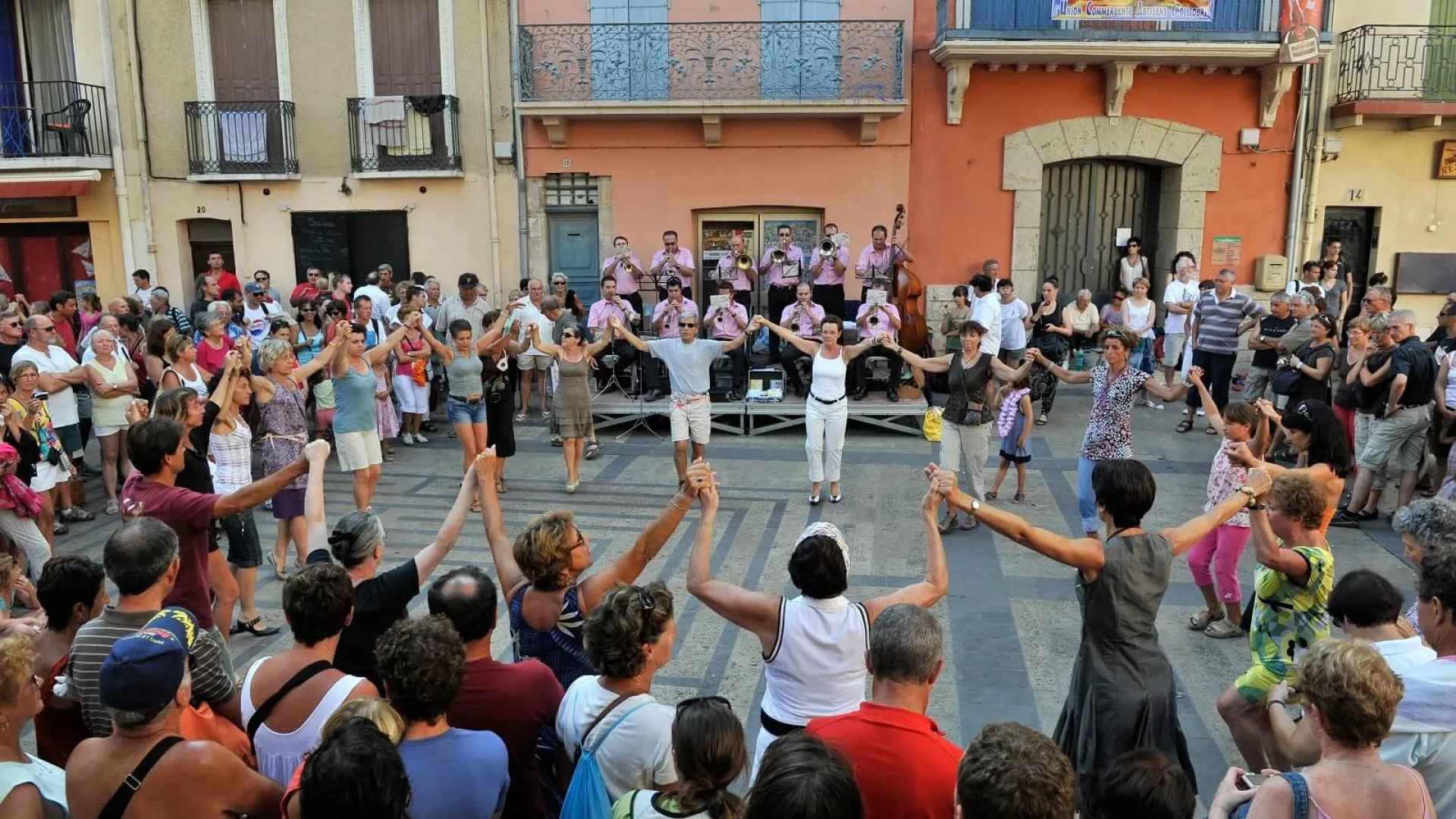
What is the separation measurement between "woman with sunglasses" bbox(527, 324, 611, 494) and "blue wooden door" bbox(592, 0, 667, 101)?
21.2ft

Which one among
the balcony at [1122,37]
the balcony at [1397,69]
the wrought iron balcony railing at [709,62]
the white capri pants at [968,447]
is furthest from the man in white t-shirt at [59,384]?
the balcony at [1397,69]

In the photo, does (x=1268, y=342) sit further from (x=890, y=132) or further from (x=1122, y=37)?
(x=890, y=132)

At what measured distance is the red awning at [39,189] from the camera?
52.0 ft

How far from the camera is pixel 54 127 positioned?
1608cm

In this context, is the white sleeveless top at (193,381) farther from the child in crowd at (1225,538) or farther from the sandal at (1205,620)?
the sandal at (1205,620)

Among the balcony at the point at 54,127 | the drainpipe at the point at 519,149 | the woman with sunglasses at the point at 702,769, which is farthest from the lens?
the balcony at the point at 54,127

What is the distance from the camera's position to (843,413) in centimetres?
916

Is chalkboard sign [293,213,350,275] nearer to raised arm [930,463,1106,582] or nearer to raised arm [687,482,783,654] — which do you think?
raised arm [687,482,783,654]

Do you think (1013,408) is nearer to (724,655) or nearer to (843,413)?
(843,413)

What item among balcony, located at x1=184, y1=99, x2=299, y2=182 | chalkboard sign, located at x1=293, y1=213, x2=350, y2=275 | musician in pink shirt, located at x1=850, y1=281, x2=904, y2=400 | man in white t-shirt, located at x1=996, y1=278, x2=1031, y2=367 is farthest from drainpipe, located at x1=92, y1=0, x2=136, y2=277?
man in white t-shirt, located at x1=996, y1=278, x2=1031, y2=367

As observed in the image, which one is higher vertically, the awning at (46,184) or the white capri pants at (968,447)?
the awning at (46,184)

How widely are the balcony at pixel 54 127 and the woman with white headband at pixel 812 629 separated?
1656 centimetres

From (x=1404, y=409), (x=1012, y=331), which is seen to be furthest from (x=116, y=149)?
(x=1404, y=409)

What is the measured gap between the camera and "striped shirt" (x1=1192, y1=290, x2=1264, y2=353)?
1133cm
